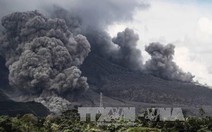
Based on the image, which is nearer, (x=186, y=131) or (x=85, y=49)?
(x=186, y=131)

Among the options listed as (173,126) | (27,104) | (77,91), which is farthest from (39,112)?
(173,126)

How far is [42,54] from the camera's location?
6949 inches

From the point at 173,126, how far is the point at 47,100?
143 meters

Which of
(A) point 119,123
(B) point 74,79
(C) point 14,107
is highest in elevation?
(B) point 74,79

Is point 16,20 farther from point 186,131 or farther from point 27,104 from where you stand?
point 186,131

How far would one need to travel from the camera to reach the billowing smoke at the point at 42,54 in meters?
177

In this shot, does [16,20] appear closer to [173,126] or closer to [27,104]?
[27,104]

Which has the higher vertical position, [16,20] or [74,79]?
[16,20]

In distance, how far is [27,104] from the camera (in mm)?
183875

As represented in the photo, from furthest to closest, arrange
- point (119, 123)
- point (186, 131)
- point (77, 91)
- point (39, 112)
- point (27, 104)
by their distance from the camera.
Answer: point (77, 91) < point (27, 104) < point (39, 112) < point (186, 131) < point (119, 123)

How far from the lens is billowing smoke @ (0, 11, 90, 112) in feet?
581

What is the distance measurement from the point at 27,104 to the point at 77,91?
24.3 metres

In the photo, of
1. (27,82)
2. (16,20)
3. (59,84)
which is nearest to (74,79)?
(59,84)

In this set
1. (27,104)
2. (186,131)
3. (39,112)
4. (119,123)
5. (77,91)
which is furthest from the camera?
(77,91)
